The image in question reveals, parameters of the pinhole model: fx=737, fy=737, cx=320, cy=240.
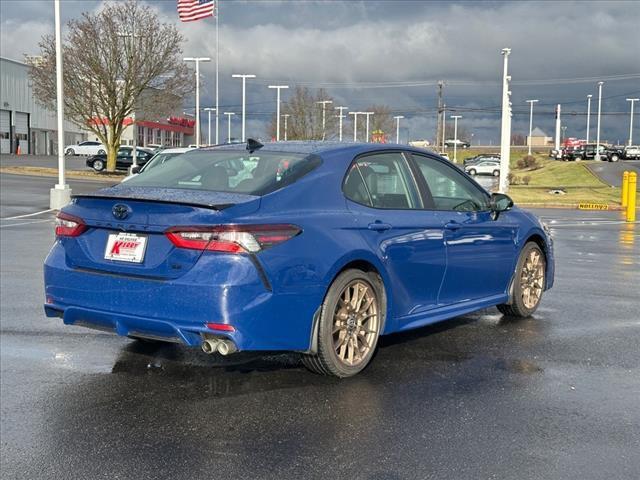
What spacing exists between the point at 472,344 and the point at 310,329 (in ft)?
6.62

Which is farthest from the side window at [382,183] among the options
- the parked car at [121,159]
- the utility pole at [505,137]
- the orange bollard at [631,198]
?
the parked car at [121,159]

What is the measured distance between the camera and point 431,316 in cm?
580

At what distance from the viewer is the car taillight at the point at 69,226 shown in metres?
4.91

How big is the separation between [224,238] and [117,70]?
38118mm

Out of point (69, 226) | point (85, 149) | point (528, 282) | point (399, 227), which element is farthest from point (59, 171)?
point (85, 149)

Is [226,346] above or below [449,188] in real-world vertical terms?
below

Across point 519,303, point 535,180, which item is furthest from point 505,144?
point 519,303

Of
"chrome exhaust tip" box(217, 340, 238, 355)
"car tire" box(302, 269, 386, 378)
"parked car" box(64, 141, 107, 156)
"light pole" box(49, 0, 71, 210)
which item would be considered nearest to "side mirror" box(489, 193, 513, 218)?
"car tire" box(302, 269, 386, 378)

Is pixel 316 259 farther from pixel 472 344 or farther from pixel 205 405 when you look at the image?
pixel 472 344

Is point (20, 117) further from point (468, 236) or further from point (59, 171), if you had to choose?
point (468, 236)

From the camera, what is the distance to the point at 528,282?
7254mm

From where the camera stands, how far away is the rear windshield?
4961mm

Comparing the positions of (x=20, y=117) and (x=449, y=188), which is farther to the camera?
(x=20, y=117)

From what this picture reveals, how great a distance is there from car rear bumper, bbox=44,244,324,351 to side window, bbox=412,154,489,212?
5.78ft
